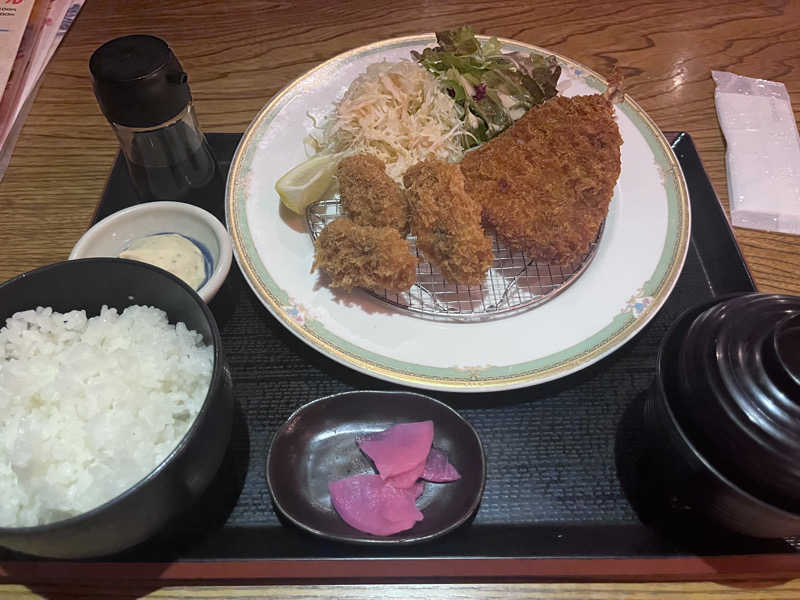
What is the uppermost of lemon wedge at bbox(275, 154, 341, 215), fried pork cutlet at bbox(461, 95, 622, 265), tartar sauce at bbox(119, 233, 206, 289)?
fried pork cutlet at bbox(461, 95, 622, 265)

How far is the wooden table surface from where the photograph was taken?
7.35 ft

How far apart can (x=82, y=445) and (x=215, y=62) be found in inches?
89.1

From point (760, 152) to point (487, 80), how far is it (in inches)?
49.4

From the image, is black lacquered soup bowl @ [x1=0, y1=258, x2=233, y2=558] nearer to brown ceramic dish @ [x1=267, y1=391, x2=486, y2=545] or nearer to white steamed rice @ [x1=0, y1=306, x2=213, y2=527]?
white steamed rice @ [x1=0, y1=306, x2=213, y2=527]

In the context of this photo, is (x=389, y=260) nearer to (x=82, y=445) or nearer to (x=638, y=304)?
(x=638, y=304)

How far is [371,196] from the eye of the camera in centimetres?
193

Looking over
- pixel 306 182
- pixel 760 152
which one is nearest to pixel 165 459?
pixel 306 182

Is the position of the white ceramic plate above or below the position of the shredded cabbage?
below

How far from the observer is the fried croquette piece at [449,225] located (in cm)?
181

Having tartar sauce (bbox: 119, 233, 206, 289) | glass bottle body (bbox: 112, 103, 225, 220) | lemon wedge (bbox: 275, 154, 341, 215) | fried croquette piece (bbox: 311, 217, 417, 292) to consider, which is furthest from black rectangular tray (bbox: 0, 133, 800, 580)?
glass bottle body (bbox: 112, 103, 225, 220)

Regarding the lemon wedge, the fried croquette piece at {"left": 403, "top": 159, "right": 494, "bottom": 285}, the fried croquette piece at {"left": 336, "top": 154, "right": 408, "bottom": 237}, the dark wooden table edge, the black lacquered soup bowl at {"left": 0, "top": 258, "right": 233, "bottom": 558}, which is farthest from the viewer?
the lemon wedge

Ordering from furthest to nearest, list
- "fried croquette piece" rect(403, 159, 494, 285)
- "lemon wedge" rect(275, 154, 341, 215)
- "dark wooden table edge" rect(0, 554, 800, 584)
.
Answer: "lemon wedge" rect(275, 154, 341, 215)
"fried croquette piece" rect(403, 159, 494, 285)
"dark wooden table edge" rect(0, 554, 800, 584)

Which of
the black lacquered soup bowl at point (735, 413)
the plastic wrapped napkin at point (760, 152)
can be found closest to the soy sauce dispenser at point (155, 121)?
the black lacquered soup bowl at point (735, 413)

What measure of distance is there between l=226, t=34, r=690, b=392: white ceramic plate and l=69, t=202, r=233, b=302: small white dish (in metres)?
0.11
